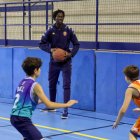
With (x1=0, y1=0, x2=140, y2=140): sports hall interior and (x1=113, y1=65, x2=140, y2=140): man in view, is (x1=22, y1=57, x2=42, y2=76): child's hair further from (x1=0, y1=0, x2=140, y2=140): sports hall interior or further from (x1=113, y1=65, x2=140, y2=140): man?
(x1=0, y1=0, x2=140, y2=140): sports hall interior

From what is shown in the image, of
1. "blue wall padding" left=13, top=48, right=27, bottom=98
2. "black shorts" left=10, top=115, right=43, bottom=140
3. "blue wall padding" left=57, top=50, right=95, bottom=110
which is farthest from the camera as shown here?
"blue wall padding" left=13, top=48, right=27, bottom=98

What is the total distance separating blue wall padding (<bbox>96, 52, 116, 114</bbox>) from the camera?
9156mm

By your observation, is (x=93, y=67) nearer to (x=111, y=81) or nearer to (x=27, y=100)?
(x=111, y=81)

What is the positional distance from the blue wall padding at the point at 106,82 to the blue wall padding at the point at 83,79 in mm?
165

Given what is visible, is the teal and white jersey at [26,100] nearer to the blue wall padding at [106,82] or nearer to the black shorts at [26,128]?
the black shorts at [26,128]

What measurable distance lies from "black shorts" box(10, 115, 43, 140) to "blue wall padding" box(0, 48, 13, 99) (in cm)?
629

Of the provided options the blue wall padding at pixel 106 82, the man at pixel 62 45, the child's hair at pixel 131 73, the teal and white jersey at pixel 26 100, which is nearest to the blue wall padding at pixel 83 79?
the blue wall padding at pixel 106 82

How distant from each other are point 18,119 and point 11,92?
6352mm

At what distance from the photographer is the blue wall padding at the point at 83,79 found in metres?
9.58

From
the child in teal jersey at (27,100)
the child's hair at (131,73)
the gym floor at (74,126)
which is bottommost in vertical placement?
the gym floor at (74,126)

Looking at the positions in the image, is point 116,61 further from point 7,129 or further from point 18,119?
point 18,119

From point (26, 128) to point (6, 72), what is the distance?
6604 mm

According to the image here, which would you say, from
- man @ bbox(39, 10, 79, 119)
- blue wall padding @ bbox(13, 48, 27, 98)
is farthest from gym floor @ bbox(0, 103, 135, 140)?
blue wall padding @ bbox(13, 48, 27, 98)

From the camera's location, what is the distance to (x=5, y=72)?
11664mm
